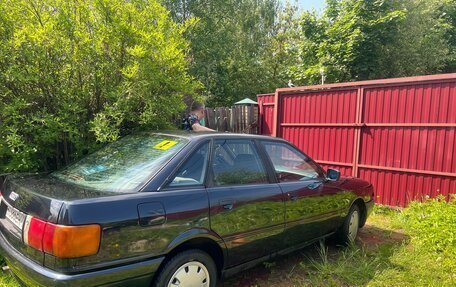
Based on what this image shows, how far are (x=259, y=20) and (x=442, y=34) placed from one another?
1122 centimetres

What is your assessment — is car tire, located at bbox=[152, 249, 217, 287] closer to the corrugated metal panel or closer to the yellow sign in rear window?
the yellow sign in rear window

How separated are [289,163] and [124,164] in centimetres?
196

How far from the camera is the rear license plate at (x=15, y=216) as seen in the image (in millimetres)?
2426

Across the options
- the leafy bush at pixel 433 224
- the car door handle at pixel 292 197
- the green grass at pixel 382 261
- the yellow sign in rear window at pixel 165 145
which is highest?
the yellow sign in rear window at pixel 165 145

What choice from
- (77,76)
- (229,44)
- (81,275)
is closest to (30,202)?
(81,275)

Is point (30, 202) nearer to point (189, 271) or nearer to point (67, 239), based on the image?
point (67, 239)

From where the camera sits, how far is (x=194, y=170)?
9.48 feet

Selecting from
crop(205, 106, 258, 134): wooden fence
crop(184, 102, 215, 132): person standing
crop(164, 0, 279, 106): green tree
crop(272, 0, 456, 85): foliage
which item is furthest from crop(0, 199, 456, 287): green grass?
crop(164, 0, 279, 106): green tree

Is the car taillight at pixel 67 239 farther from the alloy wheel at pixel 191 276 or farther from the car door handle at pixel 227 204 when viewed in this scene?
the car door handle at pixel 227 204

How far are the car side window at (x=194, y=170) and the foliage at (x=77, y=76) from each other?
125cm

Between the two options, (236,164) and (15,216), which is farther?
(236,164)

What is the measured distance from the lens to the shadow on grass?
3.61m

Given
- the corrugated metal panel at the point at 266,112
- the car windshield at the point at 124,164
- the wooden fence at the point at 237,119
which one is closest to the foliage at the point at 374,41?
the corrugated metal panel at the point at 266,112

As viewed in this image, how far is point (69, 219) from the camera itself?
211cm
